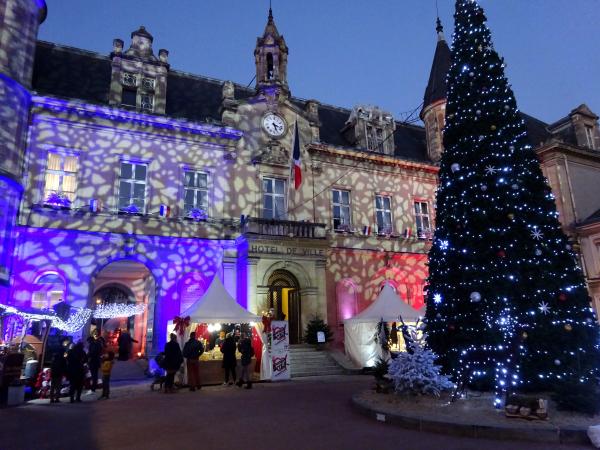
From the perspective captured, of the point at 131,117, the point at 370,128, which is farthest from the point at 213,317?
the point at 370,128

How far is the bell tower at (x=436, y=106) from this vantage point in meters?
26.8

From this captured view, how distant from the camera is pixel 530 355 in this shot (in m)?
8.98

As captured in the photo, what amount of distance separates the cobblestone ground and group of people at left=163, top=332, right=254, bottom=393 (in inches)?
52.4

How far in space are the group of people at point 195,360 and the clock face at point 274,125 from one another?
11198 mm

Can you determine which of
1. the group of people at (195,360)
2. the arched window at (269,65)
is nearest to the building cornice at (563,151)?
the arched window at (269,65)

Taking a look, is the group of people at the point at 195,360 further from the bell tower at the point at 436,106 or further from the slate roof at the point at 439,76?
the slate roof at the point at 439,76

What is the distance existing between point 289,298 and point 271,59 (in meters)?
12.4

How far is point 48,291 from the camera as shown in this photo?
1706cm


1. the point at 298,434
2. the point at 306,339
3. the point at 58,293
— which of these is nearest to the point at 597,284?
the point at 306,339

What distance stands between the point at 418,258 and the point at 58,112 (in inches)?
740

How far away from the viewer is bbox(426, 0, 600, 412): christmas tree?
8.95 metres

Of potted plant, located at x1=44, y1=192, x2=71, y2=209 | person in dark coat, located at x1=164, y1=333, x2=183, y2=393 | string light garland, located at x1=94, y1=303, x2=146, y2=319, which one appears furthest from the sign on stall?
string light garland, located at x1=94, y1=303, x2=146, y2=319

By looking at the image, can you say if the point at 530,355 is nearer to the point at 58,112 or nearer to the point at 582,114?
the point at 58,112

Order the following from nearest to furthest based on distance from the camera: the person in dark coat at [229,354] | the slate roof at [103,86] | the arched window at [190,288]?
the person in dark coat at [229,354]
the arched window at [190,288]
the slate roof at [103,86]
